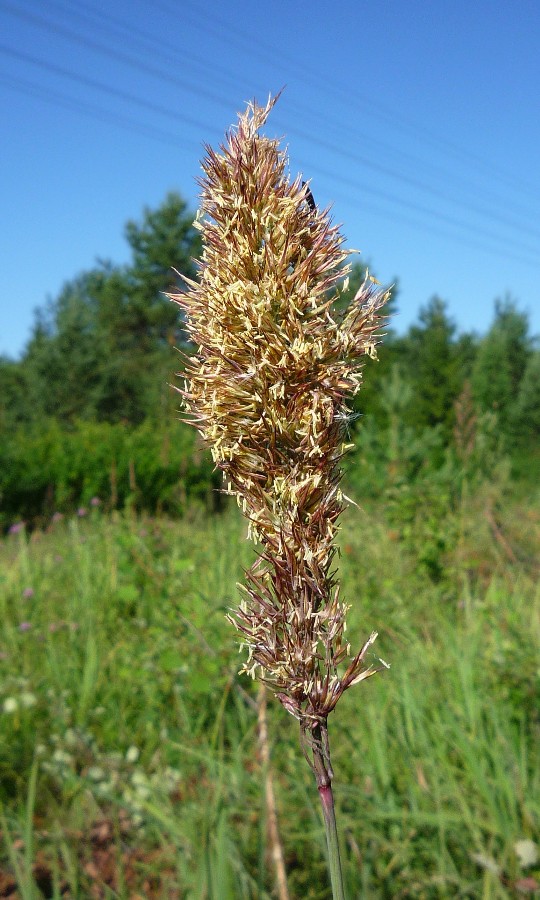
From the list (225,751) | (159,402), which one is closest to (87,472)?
(225,751)

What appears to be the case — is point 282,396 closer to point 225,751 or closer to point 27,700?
point 225,751

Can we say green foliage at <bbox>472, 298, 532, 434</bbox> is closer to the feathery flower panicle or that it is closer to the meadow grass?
the meadow grass

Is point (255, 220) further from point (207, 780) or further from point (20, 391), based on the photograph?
point (20, 391)

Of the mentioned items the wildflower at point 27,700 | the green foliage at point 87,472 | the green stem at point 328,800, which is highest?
the green foliage at point 87,472

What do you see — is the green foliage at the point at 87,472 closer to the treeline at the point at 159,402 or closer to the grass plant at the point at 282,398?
the treeline at the point at 159,402

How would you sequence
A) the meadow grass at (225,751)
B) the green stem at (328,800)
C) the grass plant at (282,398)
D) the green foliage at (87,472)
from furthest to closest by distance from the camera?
1. the green foliage at (87,472)
2. the meadow grass at (225,751)
3. the grass plant at (282,398)
4. the green stem at (328,800)

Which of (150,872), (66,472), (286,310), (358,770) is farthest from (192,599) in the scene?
(66,472)

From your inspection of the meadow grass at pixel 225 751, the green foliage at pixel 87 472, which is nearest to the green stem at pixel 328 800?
the meadow grass at pixel 225 751
